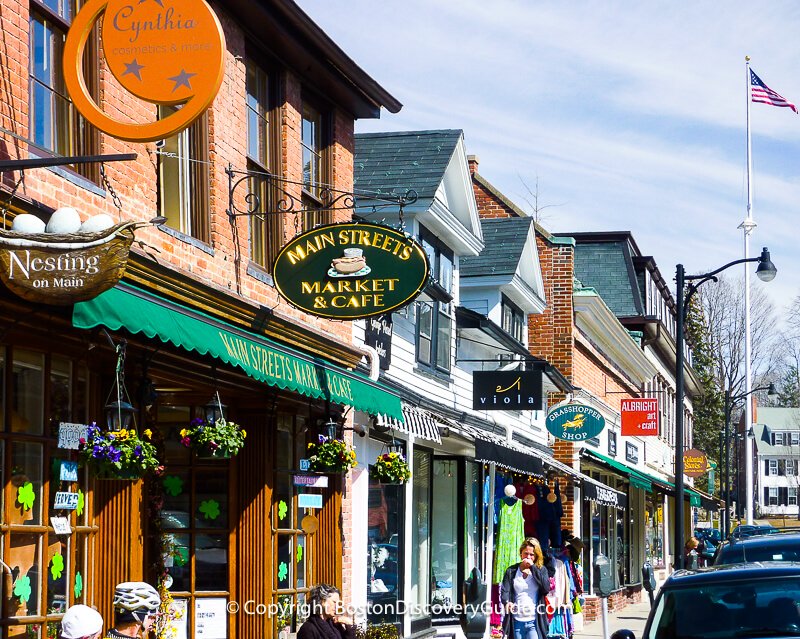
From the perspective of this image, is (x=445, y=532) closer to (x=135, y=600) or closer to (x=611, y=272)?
(x=135, y=600)

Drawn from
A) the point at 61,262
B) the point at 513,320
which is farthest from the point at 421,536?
the point at 61,262

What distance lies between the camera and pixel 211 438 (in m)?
10.6

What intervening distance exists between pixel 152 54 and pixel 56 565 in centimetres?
367

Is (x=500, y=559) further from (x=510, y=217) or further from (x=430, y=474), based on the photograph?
(x=510, y=217)

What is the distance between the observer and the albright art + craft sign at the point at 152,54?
877cm

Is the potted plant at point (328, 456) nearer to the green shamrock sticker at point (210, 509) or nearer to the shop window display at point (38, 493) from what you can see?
the green shamrock sticker at point (210, 509)

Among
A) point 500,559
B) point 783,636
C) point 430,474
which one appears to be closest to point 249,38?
point 783,636

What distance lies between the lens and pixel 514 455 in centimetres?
1952

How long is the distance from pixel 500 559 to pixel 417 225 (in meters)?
6.21

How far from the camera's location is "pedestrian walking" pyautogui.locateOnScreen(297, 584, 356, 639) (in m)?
10.9

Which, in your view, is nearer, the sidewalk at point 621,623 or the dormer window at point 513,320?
the sidewalk at point 621,623

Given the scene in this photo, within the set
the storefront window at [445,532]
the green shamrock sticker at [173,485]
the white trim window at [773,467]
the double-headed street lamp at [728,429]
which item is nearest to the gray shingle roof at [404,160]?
the storefront window at [445,532]

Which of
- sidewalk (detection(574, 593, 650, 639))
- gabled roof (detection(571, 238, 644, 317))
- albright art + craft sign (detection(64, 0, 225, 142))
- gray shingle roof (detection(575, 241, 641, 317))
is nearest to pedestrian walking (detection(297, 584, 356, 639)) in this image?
albright art + craft sign (detection(64, 0, 225, 142))

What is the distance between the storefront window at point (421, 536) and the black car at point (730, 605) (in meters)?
9.46
